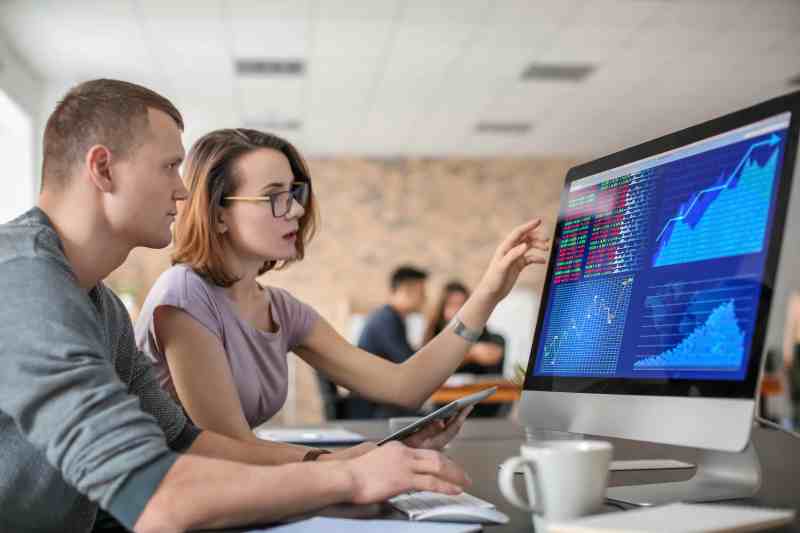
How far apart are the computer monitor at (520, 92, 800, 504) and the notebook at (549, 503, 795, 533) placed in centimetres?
11

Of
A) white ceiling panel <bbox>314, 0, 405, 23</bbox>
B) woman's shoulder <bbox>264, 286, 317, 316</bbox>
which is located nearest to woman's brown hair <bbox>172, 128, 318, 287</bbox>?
woman's shoulder <bbox>264, 286, 317, 316</bbox>

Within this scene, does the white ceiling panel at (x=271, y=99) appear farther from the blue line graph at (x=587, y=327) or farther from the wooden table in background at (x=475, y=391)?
the blue line graph at (x=587, y=327)

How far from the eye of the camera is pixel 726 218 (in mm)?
979

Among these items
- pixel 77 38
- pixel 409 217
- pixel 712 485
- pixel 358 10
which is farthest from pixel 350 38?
pixel 712 485

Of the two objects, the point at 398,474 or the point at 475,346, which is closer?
the point at 398,474

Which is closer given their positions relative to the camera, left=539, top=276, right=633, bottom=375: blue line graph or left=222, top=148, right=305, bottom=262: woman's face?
left=539, top=276, right=633, bottom=375: blue line graph

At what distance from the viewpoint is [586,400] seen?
116 centimetres

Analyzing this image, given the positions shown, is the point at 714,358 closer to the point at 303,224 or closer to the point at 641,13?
the point at 303,224

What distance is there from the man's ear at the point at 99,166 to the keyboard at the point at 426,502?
537 millimetres

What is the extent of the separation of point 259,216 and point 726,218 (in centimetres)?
93

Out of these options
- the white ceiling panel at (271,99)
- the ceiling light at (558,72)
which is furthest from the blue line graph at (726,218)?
the white ceiling panel at (271,99)

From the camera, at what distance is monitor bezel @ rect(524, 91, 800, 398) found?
35.5 inches

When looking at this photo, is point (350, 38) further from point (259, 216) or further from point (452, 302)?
point (259, 216)

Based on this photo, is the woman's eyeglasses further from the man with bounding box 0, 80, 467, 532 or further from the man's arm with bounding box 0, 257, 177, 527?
the man's arm with bounding box 0, 257, 177, 527
